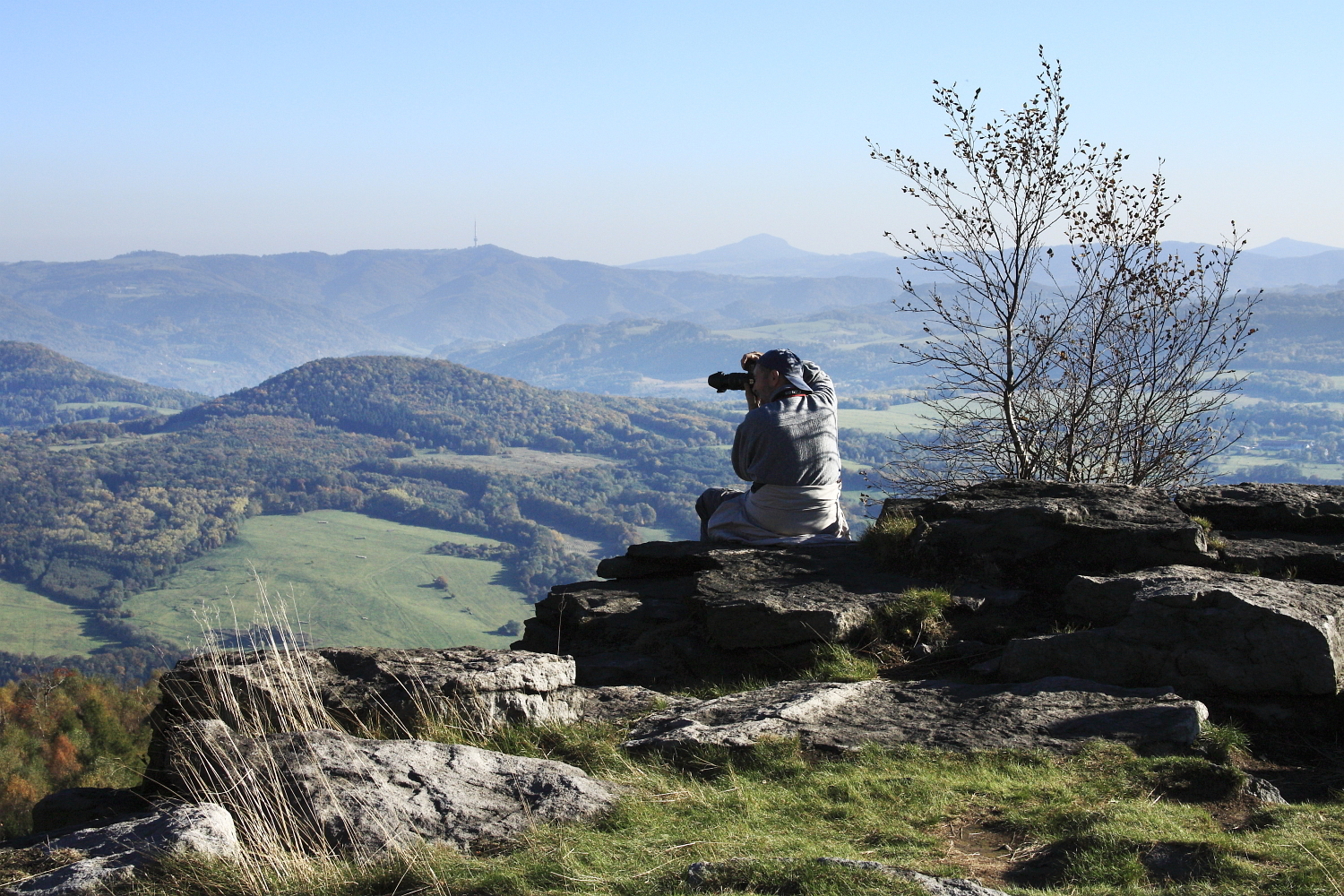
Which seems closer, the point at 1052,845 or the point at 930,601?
the point at 1052,845

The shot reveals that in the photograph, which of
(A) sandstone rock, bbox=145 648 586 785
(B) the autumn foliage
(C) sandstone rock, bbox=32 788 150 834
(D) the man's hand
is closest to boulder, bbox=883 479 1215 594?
(D) the man's hand

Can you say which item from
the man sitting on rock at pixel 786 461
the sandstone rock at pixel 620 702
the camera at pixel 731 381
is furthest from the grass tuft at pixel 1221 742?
the camera at pixel 731 381

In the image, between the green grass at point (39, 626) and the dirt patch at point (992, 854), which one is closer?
the dirt patch at point (992, 854)

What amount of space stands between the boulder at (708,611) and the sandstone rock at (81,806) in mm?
2750

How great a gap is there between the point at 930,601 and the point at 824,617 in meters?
0.80

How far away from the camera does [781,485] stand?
Answer: 7.57 meters

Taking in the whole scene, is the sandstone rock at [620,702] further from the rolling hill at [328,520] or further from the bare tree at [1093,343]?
the rolling hill at [328,520]

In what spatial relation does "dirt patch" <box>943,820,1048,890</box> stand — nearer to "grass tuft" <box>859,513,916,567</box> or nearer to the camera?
"grass tuft" <box>859,513,916,567</box>

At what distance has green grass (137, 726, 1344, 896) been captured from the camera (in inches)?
128

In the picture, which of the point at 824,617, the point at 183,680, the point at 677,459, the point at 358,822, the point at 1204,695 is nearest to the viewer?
the point at 358,822

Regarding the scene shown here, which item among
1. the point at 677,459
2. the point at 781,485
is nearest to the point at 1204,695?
the point at 781,485

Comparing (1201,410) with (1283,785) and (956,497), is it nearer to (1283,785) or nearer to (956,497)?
(956,497)

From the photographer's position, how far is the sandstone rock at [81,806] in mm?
5078

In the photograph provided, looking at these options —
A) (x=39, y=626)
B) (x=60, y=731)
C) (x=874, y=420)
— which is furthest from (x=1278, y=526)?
(x=874, y=420)
